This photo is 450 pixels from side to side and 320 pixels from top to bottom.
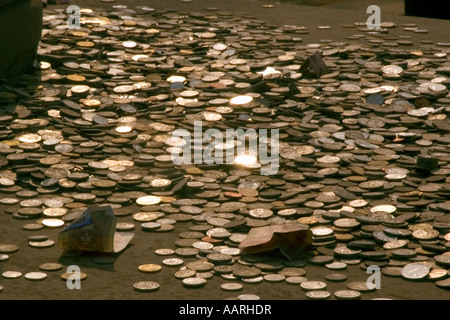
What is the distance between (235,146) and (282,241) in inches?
42.2

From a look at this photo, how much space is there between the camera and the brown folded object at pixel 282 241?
10.2ft

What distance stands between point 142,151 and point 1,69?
3.95 feet

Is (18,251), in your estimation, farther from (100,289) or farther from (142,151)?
(142,151)

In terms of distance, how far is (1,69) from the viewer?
4.82m

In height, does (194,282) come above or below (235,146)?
below

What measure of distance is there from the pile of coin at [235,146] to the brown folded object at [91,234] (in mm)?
122

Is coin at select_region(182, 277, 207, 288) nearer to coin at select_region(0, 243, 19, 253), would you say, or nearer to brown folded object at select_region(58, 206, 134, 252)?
brown folded object at select_region(58, 206, 134, 252)

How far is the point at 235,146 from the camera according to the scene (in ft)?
13.5

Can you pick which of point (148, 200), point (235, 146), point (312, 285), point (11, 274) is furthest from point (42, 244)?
point (235, 146)

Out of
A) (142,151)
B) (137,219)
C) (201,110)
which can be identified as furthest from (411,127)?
(137,219)

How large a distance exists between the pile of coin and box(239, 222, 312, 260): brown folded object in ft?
0.11

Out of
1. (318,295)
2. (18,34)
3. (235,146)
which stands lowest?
(318,295)

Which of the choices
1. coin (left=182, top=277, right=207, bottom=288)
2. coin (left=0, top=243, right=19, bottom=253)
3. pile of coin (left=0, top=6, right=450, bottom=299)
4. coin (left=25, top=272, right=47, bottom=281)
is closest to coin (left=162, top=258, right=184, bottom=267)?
pile of coin (left=0, top=6, right=450, bottom=299)

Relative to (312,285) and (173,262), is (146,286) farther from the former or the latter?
(312,285)
